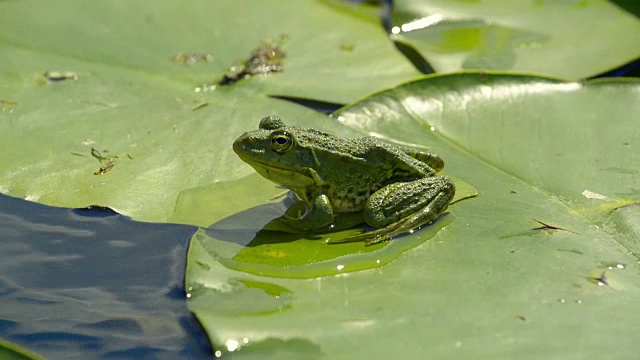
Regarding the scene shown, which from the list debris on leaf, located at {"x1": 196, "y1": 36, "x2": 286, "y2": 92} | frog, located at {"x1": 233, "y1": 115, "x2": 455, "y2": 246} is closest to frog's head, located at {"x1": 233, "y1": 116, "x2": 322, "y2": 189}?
frog, located at {"x1": 233, "y1": 115, "x2": 455, "y2": 246}

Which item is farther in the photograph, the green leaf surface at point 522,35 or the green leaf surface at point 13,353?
the green leaf surface at point 522,35

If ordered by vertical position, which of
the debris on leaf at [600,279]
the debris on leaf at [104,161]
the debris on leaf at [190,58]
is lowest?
the debris on leaf at [104,161]

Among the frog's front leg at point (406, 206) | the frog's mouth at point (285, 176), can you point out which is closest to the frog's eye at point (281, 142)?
the frog's mouth at point (285, 176)

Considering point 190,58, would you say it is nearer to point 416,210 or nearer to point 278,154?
point 278,154

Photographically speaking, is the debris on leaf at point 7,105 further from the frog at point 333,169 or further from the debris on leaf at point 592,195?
the debris on leaf at point 592,195

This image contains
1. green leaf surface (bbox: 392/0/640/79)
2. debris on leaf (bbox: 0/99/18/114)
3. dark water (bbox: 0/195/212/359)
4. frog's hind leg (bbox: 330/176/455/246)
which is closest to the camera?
dark water (bbox: 0/195/212/359)

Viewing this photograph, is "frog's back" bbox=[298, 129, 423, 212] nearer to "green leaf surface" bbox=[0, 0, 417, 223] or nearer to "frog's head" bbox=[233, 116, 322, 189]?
"frog's head" bbox=[233, 116, 322, 189]

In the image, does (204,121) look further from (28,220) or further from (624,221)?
(624,221)
